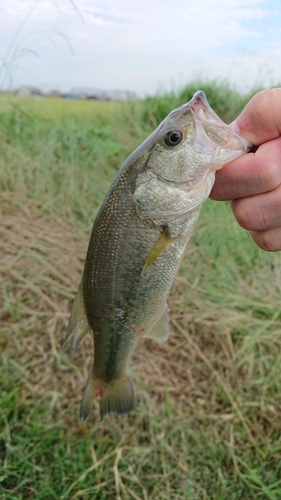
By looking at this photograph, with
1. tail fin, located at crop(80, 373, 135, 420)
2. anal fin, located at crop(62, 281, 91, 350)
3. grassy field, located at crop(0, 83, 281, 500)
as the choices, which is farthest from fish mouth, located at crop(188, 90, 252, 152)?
grassy field, located at crop(0, 83, 281, 500)

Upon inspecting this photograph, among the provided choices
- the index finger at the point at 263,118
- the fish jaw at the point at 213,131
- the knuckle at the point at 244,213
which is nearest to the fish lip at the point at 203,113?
the fish jaw at the point at 213,131

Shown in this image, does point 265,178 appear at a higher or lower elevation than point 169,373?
higher

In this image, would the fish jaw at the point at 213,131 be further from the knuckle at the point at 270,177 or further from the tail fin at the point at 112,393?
the tail fin at the point at 112,393

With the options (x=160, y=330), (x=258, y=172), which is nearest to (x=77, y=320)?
(x=160, y=330)

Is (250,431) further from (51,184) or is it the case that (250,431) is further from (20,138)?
(20,138)

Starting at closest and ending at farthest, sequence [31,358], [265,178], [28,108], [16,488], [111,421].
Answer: [265,178] → [16,488] → [111,421] → [31,358] → [28,108]

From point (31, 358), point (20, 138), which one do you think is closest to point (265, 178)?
point (31, 358)

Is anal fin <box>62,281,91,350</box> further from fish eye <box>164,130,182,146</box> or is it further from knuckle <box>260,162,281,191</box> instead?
knuckle <box>260,162,281,191</box>
